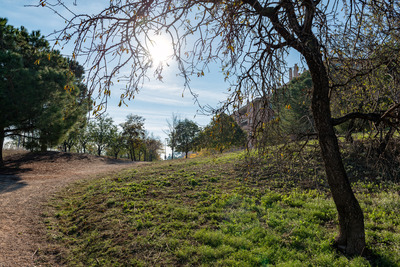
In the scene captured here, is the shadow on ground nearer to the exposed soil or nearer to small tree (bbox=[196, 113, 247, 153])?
the exposed soil

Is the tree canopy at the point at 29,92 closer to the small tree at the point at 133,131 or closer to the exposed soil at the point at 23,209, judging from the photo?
the exposed soil at the point at 23,209

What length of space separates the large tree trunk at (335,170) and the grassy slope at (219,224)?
418 millimetres

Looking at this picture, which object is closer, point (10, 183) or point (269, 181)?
point (269, 181)

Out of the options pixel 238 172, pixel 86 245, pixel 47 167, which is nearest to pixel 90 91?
pixel 86 245

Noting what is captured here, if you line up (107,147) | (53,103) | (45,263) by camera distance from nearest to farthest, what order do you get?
(45,263)
(53,103)
(107,147)

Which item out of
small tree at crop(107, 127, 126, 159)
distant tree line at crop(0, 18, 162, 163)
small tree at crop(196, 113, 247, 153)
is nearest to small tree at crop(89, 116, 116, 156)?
small tree at crop(107, 127, 126, 159)

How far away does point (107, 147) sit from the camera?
34.4 metres

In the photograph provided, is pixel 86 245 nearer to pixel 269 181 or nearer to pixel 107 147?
pixel 269 181

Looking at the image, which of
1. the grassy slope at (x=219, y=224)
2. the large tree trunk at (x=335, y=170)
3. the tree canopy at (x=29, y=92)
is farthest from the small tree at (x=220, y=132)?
the tree canopy at (x=29, y=92)

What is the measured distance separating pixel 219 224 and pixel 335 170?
3.08m

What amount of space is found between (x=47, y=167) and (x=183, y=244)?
15.5 metres

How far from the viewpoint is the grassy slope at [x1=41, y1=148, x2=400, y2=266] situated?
4.89 metres

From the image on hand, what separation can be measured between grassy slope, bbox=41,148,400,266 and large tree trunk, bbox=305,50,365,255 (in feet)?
1.37

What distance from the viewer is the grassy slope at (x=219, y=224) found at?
192 inches
